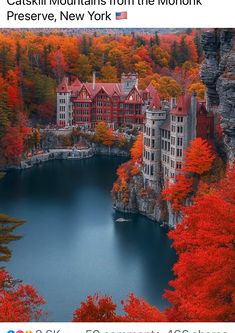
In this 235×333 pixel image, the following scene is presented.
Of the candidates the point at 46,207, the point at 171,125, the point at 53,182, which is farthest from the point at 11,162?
the point at 171,125

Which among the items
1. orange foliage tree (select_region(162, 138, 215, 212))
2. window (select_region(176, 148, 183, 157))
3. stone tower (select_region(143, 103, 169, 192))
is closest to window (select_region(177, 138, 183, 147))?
window (select_region(176, 148, 183, 157))

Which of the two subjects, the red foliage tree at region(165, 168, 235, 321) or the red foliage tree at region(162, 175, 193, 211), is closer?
the red foliage tree at region(165, 168, 235, 321)

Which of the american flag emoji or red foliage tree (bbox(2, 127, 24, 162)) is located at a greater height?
the american flag emoji

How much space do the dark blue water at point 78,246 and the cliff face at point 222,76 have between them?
8037mm

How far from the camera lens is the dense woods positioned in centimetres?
6141

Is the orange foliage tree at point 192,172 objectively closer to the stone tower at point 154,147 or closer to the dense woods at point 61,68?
the stone tower at point 154,147

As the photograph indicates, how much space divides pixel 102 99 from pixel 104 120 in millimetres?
2579

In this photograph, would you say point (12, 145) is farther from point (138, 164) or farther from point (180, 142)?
point (180, 142)

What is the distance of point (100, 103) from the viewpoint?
7244 cm

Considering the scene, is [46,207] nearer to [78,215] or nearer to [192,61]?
[78,215]

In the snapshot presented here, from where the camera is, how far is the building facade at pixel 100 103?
70562 mm

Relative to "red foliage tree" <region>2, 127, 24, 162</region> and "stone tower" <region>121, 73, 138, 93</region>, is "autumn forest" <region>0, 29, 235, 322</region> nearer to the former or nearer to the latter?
"red foliage tree" <region>2, 127, 24, 162</region>

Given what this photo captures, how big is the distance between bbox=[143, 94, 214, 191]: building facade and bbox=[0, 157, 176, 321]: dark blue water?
3.80m

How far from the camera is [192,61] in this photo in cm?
8775
